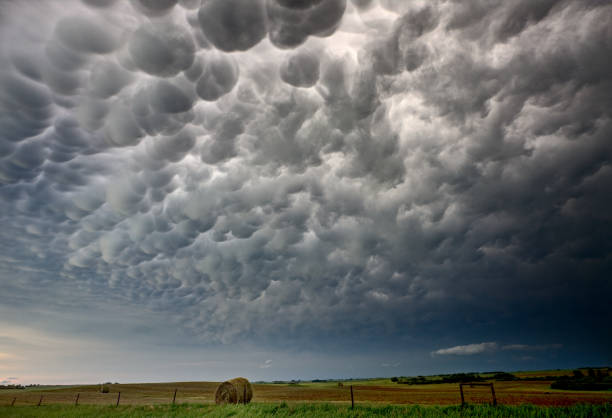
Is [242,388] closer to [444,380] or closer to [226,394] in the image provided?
[226,394]

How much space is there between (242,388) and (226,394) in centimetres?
160

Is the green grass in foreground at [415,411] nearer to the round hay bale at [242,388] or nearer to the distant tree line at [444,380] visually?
the round hay bale at [242,388]

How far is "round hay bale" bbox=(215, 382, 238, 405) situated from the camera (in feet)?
108

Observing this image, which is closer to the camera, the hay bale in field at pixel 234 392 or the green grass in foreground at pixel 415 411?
the green grass in foreground at pixel 415 411

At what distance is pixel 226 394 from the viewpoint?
33438mm

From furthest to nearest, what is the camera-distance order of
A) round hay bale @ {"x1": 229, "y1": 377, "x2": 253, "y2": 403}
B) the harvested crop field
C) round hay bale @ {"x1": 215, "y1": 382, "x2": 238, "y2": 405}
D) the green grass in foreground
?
1. round hay bale @ {"x1": 229, "y1": 377, "x2": 253, "y2": 403}
2. the harvested crop field
3. round hay bale @ {"x1": 215, "y1": 382, "x2": 238, "y2": 405}
4. the green grass in foreground

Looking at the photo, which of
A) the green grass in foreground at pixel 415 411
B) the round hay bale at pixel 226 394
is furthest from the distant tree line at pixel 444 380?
the green grass in foreground at pixel 415 411

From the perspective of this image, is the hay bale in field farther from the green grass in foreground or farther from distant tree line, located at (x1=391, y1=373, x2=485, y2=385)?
distant tree line, located at (x1=391, y1=373, x2=485, y2=385)

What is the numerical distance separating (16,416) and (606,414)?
39456 mm

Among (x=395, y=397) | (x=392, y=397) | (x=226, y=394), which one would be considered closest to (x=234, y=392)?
(x=226, y=394)

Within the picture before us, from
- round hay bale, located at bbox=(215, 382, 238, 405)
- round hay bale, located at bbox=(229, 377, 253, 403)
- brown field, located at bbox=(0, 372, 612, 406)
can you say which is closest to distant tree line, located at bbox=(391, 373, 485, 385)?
brown field, located at bbox=(0, 372, 612, 406)

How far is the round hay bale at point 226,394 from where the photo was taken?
1296 inches

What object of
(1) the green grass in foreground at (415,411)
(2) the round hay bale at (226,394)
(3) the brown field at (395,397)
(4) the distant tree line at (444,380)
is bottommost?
(4) the distant tree line at (444,380)

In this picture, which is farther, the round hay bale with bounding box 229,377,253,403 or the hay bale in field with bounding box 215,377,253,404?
the round hay bale with bounding box 229,377,253,403
